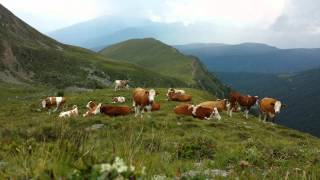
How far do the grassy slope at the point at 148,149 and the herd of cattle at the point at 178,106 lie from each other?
1117mm

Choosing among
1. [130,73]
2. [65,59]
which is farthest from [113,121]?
[130,73]

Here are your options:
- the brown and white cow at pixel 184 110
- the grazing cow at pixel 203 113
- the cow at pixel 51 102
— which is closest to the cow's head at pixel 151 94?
the brown and white cow at pixel 184 110

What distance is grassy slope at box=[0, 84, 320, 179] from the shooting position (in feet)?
18.2

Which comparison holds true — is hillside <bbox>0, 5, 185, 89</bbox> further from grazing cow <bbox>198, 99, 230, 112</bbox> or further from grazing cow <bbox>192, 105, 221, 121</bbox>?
grazing cow <bbox>192, 105, 221, 121</bbox>

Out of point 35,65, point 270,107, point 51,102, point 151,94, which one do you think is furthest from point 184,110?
point 35,65

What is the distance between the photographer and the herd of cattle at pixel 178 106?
100 feet

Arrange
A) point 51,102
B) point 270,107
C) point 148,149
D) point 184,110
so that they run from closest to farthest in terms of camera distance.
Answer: point 148,149 → point 184,110 → point 51,102 → point 270,107

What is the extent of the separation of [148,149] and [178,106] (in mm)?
26152

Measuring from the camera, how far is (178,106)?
33.4m

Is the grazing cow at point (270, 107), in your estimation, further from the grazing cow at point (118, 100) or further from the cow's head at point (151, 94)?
the cow's head at point (151, 94)

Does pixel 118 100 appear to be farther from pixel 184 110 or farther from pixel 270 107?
pixel 270 107

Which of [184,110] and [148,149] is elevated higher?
[148,149]

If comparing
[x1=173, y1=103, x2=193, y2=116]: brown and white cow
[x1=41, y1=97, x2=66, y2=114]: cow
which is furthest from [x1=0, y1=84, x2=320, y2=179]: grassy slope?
[x1=173, y1=103, x2=193, y2=116]: brown and white cow

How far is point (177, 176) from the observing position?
6977 millimetres
